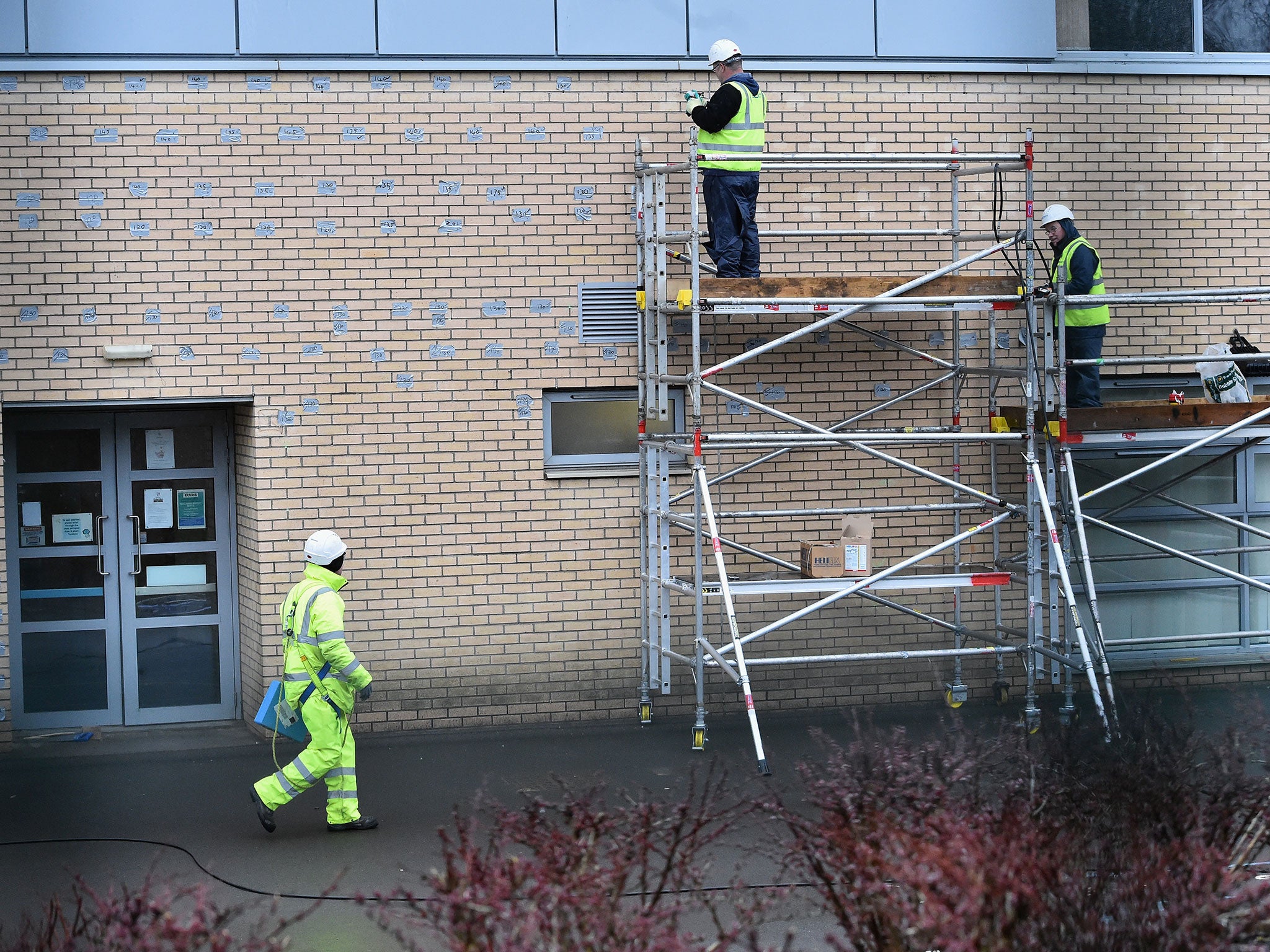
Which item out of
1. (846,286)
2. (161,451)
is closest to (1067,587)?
(846,286)

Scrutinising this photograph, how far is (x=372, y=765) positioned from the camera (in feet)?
27.8

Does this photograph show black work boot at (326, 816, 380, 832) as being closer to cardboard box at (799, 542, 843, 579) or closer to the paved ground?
the paved ground

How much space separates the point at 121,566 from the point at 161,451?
0.86 meters

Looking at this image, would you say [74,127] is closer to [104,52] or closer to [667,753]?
[104,52]

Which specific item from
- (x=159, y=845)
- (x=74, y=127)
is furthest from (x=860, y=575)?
(x=74, y=127)

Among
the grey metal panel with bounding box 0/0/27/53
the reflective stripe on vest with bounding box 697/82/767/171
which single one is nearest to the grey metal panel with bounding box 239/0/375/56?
the grey metal panel with bounding box 0/0/27/53

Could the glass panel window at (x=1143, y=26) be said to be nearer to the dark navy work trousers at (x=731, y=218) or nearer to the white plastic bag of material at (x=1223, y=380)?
the white plastic bag of material at (x=1223, y=380)

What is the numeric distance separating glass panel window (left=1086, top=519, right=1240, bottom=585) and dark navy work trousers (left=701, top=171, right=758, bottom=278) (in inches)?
140

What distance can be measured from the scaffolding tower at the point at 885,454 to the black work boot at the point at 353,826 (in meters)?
2.19

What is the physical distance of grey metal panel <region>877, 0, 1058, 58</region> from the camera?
9.45 metres

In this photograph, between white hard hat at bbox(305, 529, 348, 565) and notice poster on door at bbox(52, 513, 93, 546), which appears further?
notice poster on door at bbox(52, 513, 93, 546)

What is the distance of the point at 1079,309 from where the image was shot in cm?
917

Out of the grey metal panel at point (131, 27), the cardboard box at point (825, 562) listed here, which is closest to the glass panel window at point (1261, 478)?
the cardboard box at point (825, 562)

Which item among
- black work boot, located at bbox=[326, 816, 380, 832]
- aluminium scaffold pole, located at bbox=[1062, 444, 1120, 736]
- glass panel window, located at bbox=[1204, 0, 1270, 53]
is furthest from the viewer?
glass panel window, located at bbox=[1204, 0, 1270, 53]
